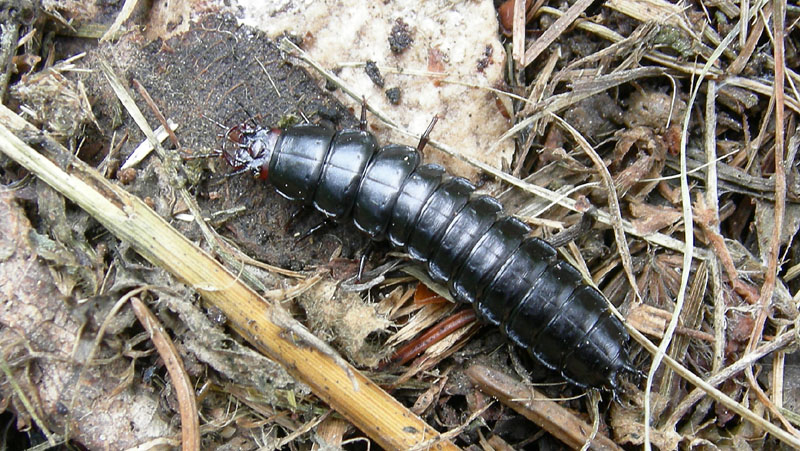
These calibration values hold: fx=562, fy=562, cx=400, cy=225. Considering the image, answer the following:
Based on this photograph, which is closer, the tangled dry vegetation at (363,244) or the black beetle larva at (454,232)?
the tangled dry vegetation at (363,244)

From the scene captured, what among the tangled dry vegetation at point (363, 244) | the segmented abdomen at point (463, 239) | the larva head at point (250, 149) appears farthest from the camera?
the larva head at point (250, 149)

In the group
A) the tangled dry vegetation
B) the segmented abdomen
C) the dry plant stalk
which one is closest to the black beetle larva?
the segmented abdomen

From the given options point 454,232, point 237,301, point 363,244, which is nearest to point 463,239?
point 454,232

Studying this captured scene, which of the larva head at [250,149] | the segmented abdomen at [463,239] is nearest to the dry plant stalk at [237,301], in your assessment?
the larva head at [250,149]

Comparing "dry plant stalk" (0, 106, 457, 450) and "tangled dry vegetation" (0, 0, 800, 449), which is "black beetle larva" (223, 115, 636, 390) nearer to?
"tangled dry vegetation" (0, 0, 800, 449)

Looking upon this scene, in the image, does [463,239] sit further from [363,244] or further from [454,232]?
[363,244]

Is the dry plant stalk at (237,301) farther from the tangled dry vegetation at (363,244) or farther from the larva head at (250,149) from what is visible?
the larva head at (250,149)

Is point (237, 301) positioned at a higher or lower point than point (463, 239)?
lower
